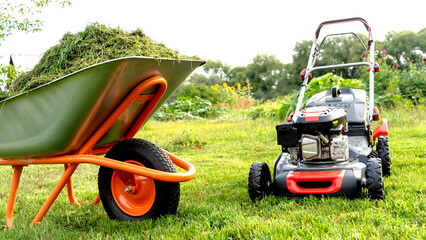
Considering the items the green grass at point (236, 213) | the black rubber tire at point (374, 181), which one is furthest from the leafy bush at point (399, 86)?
the black rubber tire at point (374, 181)

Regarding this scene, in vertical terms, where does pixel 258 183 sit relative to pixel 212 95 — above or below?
above

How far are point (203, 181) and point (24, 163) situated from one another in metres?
1.48

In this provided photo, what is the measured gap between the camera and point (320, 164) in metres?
2.57

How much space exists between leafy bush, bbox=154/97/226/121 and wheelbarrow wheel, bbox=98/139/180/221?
733 centimetres

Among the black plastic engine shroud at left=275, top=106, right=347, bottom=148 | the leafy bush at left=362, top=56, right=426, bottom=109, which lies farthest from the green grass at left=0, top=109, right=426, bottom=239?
the leafy bush at left=362, top=56, right=426, bottom=109

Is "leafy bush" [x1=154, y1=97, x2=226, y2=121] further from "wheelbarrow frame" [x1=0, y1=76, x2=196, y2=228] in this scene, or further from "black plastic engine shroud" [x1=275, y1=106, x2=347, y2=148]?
"wheelbarrow frame" [x1=0, y1=76, x2=196, y2=228]

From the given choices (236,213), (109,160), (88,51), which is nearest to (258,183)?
(236,213)

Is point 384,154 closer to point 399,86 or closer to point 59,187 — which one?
point 59,187

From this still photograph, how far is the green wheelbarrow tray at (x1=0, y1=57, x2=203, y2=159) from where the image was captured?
181 centimetres

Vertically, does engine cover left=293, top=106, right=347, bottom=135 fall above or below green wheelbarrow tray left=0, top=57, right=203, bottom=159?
below

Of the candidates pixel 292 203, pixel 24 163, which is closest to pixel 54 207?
pixel 24 163

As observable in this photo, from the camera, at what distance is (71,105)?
1876mm

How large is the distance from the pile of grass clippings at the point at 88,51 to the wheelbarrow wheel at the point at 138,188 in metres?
0.52

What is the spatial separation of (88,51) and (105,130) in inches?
17.9
